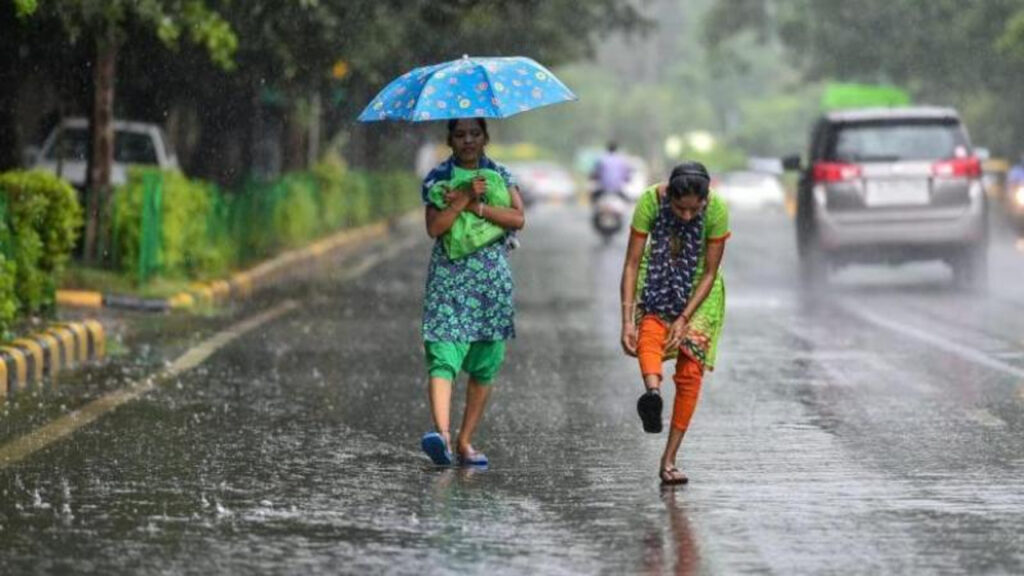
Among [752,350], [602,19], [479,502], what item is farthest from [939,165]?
[602,19]

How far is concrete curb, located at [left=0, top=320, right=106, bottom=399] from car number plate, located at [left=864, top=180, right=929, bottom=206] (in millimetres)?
9288

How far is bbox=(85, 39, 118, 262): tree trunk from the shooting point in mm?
22594

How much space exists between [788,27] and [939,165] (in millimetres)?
41568

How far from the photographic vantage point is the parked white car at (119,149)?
95.0 feet

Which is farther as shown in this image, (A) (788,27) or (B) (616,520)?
(A) (788,27)

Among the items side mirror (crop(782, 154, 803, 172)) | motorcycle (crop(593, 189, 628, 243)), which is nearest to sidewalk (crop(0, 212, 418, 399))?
motorcycle (crop(593, 189, 628, 243))

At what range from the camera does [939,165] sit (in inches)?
917

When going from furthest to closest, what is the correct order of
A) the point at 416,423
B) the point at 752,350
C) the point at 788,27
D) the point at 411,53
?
the point at 788,27
the point at 411,53
the point at 752,350
the point at 416,423

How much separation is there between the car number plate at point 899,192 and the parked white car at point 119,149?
9.52 m

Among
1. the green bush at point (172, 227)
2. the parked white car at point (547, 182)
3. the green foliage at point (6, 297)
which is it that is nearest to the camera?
the green foliage at point (6, 297)

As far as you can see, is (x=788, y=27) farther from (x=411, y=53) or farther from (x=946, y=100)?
(x=411, y=53)

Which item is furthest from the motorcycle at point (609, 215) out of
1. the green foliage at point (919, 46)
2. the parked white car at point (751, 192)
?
the parked white car at point (751, 192)

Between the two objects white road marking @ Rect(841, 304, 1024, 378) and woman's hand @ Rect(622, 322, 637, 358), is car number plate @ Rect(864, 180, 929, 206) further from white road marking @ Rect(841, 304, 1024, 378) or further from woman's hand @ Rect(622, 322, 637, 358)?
woman's hand @ Rect(622, 322, 637, 358)

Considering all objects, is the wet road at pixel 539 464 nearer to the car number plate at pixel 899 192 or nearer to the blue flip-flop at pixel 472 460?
the blue flip-flop at pixel 472 460
